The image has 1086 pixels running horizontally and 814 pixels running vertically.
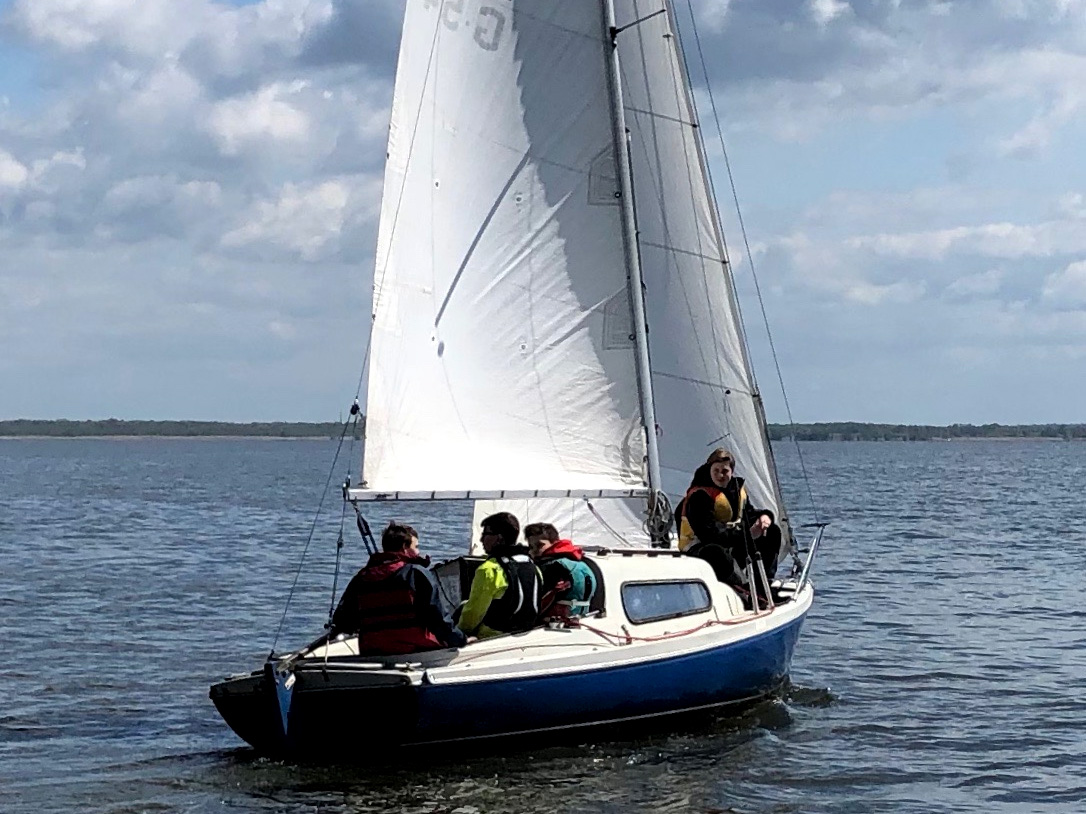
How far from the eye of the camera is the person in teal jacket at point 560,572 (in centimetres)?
1459

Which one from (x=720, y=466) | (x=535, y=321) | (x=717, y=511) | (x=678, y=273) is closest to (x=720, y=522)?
(x=717, y=511)

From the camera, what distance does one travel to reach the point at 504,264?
1647 cm

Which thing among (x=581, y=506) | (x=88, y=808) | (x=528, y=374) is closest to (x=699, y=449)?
(x=581, y=506)

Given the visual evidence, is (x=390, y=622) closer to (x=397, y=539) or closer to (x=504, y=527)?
(x=397, y=539)

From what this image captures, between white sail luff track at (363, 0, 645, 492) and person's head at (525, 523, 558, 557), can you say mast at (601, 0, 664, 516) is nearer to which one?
white sail luff track at (363, 0, 645, 492)

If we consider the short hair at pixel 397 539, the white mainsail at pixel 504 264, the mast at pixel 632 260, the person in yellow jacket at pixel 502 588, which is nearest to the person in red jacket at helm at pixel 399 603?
the short hair at pixel 397 539

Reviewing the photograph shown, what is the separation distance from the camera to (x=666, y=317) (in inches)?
709

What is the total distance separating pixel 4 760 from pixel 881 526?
1269 inches

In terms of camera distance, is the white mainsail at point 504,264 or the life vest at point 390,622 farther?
the white mainsail at point 504,264

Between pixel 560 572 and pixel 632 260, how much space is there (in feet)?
11.6

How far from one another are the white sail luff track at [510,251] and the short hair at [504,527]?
1.76 metres

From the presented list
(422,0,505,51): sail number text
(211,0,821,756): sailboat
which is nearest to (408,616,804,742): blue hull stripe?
(211,0,821,756): sailboat

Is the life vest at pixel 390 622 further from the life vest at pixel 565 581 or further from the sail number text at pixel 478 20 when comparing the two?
the sail number text at pixel 478 20

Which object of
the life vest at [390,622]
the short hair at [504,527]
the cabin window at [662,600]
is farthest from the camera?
the cabin window at [662,600]
